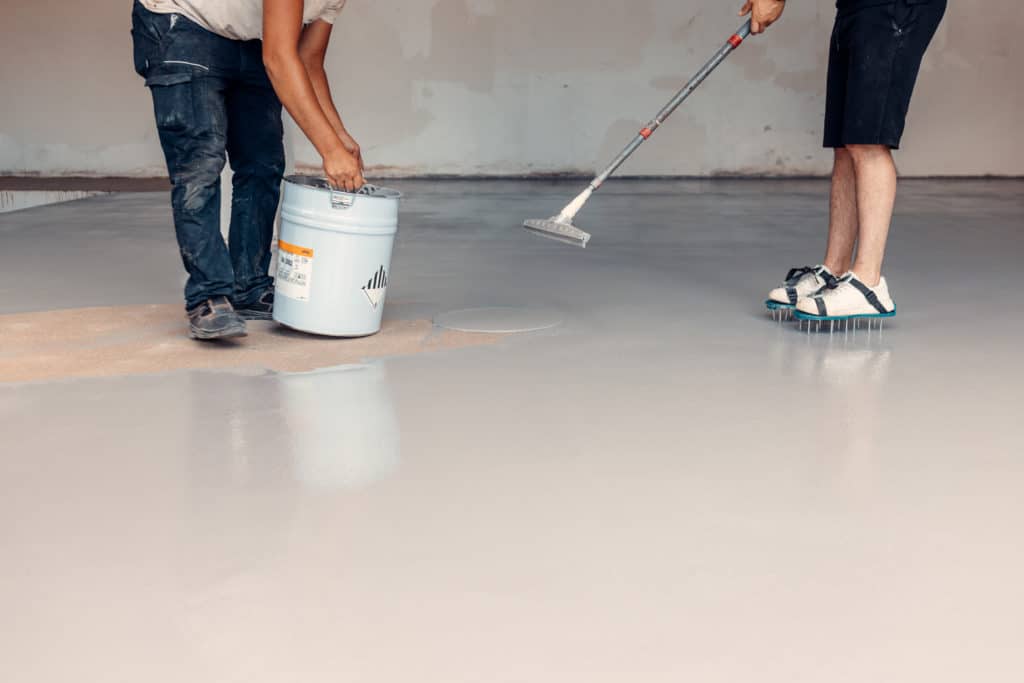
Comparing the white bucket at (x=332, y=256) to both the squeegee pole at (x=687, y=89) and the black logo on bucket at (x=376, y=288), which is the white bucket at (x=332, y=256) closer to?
the black logo on bucket at (x=376, y=288)

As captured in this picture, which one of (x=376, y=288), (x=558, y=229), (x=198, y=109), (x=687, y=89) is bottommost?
(x=376, y=288)

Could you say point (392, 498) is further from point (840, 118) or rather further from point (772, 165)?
point (772, 165)

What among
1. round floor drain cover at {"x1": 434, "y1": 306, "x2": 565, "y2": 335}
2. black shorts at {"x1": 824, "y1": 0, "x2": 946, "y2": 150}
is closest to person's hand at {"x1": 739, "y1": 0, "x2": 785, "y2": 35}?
black shorts at {"x1": 824, "y1": 0, "x2": 946, "y2": 150}

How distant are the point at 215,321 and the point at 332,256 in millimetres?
315

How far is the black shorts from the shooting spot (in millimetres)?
2510

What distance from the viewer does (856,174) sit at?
2.62m

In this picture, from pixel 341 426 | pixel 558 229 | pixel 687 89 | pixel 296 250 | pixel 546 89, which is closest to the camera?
pixel 341 426

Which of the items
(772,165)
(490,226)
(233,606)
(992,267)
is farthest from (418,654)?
(772,165)

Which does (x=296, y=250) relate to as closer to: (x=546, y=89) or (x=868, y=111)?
(x=868, y=111)

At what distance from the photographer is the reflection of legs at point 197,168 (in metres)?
2.44

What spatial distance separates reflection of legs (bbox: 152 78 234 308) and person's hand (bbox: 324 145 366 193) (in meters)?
0.34

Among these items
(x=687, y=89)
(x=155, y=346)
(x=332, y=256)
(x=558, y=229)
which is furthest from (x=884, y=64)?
(x=155, y=346)

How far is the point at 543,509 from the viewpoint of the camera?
1.51 meters

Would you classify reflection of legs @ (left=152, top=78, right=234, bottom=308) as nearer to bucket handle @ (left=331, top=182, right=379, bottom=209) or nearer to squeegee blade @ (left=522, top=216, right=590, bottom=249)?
bucket handle @ (left=331, top=182, right=379, bottom=209)
